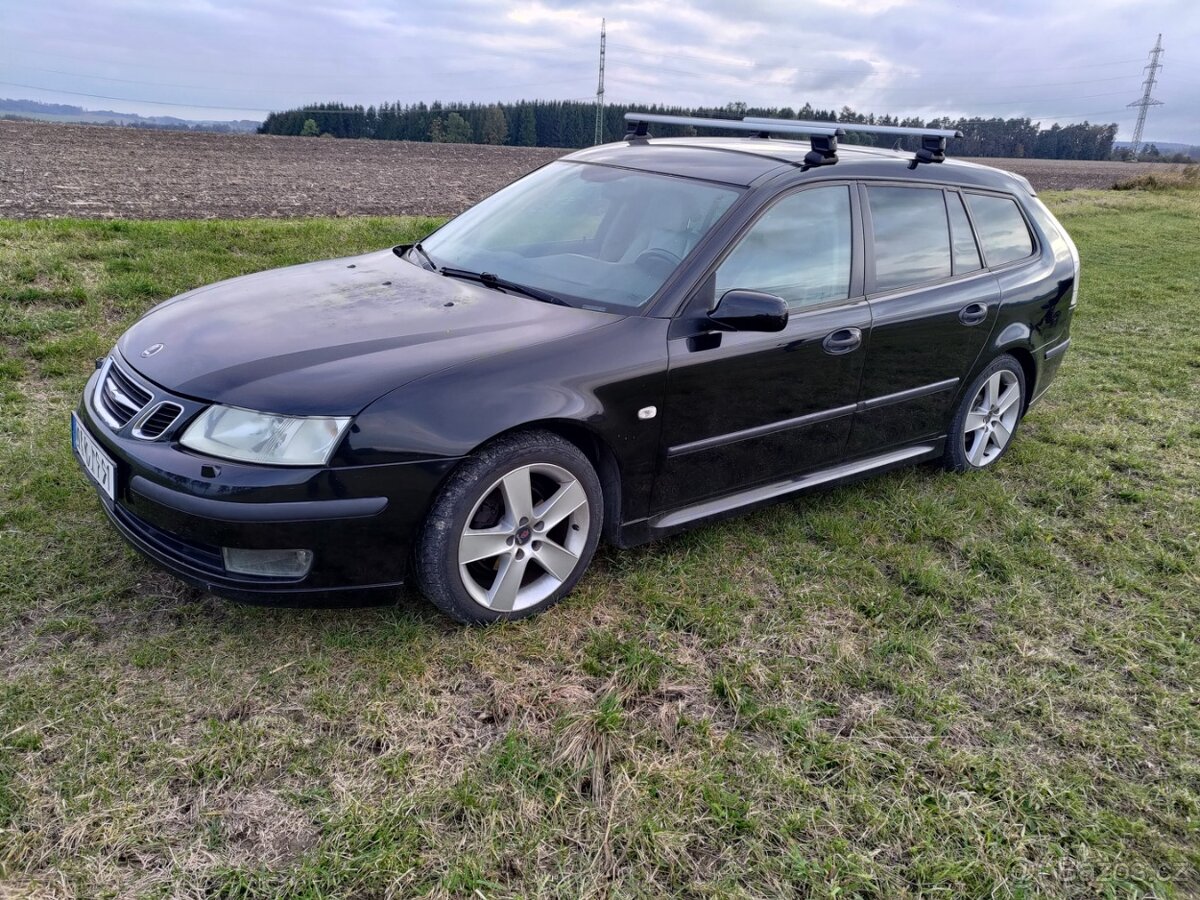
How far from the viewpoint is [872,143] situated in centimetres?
494

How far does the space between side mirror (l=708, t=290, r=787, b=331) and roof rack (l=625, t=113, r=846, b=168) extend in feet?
2.92

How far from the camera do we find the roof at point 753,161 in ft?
11.7

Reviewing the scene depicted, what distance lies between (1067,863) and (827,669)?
88cm

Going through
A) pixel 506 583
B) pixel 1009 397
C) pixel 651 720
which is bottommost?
pixel 651 720

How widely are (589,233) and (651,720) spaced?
203cm

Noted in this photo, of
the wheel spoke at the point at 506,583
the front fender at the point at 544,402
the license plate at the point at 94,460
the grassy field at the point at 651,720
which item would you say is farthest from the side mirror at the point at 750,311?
the license plate at the point at 94,460

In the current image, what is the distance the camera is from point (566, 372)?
9.34 ft

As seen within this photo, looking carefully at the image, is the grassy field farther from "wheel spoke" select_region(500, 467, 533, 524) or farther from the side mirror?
the side mirror

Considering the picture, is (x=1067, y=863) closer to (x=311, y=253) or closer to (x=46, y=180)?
(x=311, y=253)

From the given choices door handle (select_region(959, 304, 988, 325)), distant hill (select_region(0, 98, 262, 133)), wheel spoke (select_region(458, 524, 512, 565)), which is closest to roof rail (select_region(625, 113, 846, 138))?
door handle (select_region(959, 304, 988, 325))

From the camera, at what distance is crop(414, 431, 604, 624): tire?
271cm

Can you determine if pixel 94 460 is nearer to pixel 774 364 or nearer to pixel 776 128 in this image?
pixel 774 364

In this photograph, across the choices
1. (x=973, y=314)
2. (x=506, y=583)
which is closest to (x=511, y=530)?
(x=506, y=583)

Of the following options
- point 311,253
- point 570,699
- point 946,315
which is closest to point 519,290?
point 570,699
